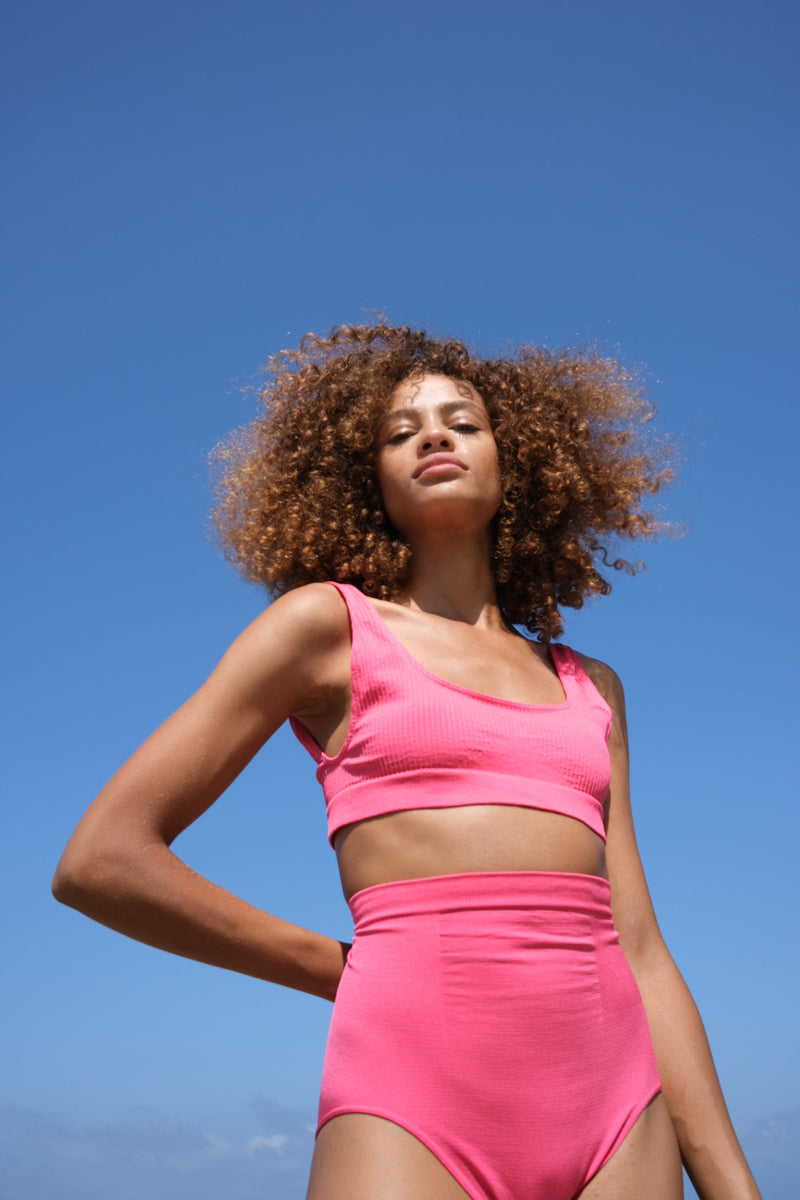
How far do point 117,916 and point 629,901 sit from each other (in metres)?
1.41

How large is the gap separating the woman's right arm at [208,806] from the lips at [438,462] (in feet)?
2.13

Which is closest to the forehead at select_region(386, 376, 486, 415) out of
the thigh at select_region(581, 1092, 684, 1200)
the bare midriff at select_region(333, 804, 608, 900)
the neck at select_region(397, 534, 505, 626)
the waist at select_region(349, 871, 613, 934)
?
the neck at select_region(397, 534, 505, 626)

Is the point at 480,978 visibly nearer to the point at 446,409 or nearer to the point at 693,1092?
the point at 693,1092

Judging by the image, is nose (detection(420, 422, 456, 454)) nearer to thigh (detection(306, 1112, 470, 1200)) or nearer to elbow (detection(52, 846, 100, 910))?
elbow (detection(52, 846, 100, 910))

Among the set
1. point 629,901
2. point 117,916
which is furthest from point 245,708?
point 629,901

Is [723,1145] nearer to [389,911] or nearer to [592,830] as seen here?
[592,830]

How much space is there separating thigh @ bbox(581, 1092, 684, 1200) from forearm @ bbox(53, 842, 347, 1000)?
81 cm

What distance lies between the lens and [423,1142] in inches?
96.7

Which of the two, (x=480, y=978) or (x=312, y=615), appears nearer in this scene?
(x=480, y=978)

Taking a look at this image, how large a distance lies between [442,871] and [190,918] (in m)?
0.60

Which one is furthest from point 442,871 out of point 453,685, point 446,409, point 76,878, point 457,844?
point 446,409

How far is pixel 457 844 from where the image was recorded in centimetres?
276

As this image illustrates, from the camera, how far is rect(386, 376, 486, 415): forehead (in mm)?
3857

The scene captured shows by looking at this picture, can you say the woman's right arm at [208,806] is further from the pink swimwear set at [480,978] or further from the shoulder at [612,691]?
the shoulder at [612,691]
